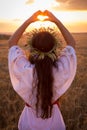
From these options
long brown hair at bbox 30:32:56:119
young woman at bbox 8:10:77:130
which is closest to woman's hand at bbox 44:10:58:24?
young woman at bbox 8:10:77:130

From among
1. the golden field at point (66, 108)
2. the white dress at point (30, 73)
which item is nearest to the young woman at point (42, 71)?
the white dress at point (30, 73)

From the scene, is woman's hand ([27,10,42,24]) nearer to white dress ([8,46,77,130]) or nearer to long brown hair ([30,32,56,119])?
long brown hair ([30,32,56,119])

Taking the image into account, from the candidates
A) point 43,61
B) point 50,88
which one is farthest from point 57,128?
point 43,61

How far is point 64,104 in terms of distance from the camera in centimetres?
644

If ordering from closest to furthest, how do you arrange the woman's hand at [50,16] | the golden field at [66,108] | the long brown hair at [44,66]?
the long brown hair at [44,66], the woman's hand at [50,16], the golden field at [66,108]

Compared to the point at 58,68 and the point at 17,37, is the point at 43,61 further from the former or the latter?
the point at 17,37

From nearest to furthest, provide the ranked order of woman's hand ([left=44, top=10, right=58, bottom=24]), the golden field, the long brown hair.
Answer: the long brown hair, woman's hand ([left=44, top=10, right=58, bottom=24]), the golden field

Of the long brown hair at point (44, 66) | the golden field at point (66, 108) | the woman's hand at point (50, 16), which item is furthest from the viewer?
the golden field at point (66, 108)

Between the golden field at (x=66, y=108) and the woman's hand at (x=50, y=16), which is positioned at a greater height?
the woman's hand at (x=50, y=16)

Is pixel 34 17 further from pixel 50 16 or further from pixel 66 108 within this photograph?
pixel 66 108

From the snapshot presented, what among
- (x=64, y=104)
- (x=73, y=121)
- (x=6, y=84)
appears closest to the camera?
(x=73, y=121)

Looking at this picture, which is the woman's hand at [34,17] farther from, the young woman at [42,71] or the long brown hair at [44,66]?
the long brown hair at [44,66]

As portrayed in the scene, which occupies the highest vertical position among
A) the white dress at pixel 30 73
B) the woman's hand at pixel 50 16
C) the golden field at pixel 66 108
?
the woman's hand at pixel 50 16

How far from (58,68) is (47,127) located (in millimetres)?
607
